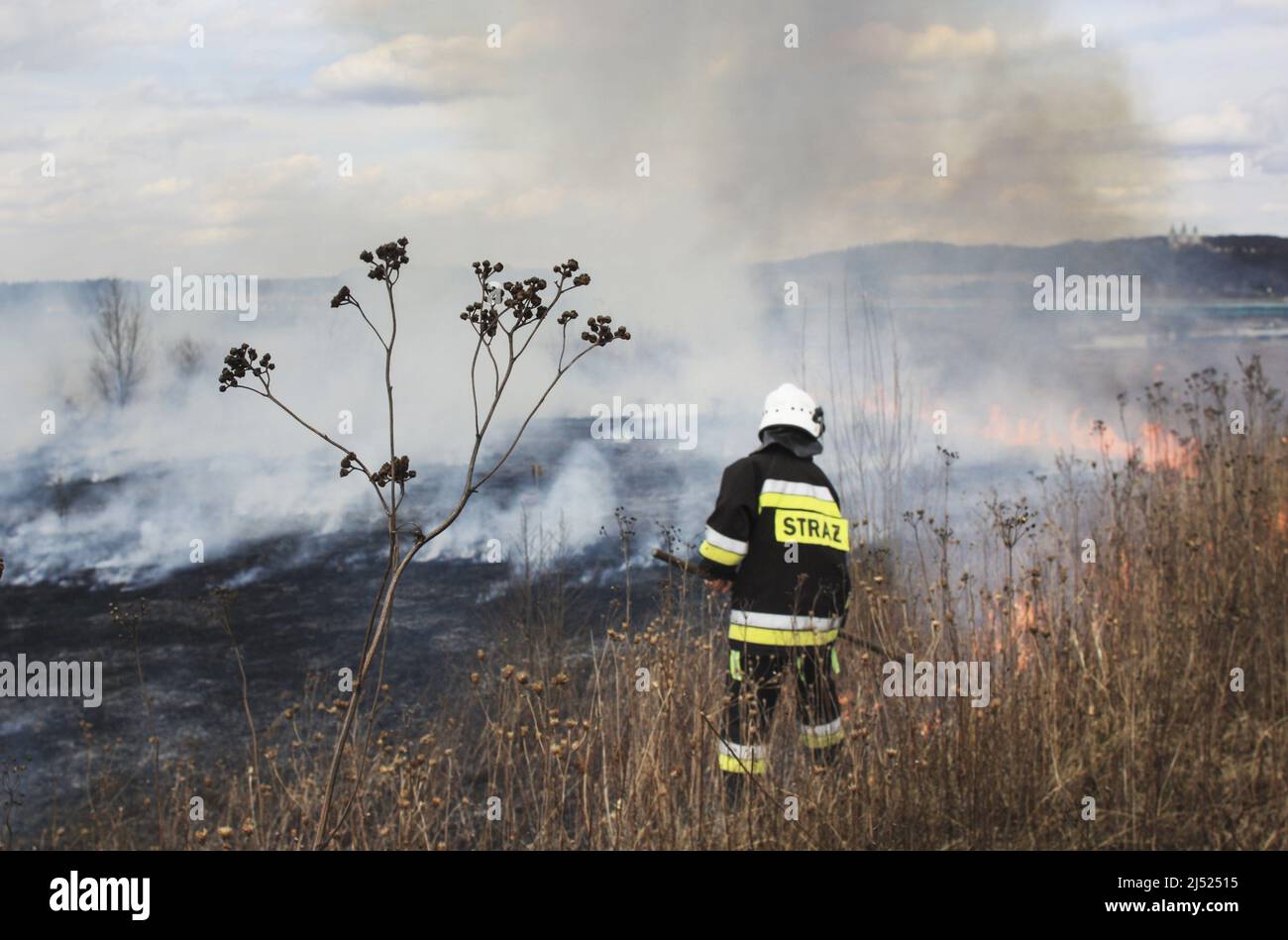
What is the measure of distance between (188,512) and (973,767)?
13.8m

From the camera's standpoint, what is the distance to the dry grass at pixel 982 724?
4.82 meters

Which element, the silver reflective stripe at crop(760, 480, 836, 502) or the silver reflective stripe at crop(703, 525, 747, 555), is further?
the silver reflective stripe at crop(760, 480, 836, 502)

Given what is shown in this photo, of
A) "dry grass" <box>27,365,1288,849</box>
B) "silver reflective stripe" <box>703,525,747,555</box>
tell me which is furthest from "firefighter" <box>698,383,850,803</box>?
"dry grass" <box>27,365,1288,849</box>

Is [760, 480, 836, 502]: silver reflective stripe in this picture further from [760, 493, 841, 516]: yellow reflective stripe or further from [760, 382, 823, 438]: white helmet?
[760, 382, 823, 438]: white helmet

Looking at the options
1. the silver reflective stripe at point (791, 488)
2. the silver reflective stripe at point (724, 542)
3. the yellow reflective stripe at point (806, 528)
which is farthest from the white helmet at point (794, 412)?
the silver reflective stripe at point (724, 542)

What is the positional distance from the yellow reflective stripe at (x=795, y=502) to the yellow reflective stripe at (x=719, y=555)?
334 millimetres

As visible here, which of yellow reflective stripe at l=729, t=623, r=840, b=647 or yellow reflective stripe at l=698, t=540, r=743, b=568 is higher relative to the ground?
yellow reflective stripe at l=698, t=540, r=743, b=568

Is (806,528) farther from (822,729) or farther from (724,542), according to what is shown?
(822,729)

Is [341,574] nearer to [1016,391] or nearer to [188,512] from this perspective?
[188,512]

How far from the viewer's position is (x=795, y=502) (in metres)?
6.50

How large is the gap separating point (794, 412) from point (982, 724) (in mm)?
2056

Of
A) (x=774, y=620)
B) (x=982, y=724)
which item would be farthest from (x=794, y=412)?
(x=982, y=724)

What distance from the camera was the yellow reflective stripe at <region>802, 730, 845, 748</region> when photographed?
623 centimetres
